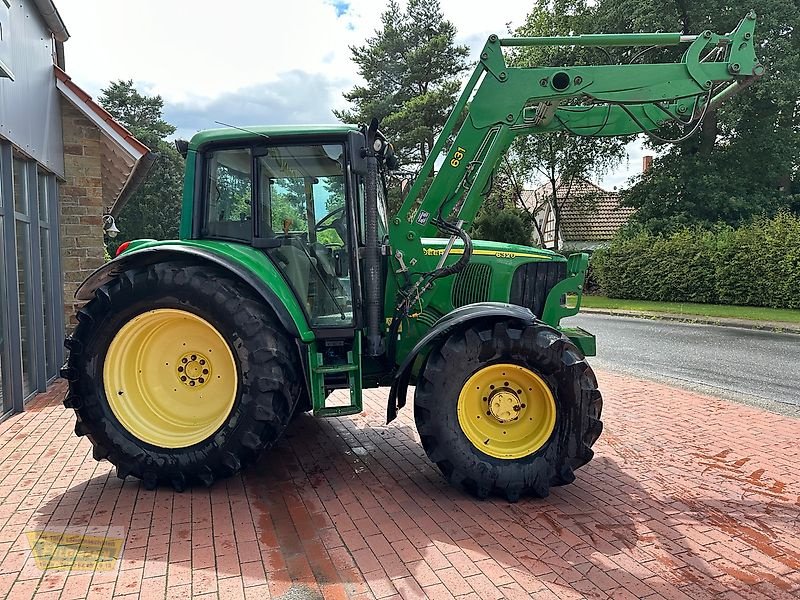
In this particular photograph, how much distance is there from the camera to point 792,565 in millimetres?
3338

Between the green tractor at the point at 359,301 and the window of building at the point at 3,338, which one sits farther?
the window of building at the point at 3,338

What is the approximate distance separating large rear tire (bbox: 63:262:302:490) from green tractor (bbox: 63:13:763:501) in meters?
0.01

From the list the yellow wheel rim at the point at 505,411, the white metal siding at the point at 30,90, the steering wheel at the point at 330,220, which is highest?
the white metal siding at the point at 30,90

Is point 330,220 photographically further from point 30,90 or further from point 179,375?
point 30,90

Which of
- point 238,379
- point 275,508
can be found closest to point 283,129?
point 238,379

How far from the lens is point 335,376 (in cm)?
456

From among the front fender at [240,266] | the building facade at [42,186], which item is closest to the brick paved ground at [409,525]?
the front fender at [240,266]

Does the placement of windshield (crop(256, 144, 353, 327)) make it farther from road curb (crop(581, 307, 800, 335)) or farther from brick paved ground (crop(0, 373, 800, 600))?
road curb (crop(581, 307, 800, 335))

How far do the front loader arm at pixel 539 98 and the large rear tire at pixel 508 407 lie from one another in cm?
113

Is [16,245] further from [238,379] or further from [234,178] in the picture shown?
[238,379]

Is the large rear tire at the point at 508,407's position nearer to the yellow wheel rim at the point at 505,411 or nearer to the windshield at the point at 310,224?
the yellow wheel rim at the point at 505,411

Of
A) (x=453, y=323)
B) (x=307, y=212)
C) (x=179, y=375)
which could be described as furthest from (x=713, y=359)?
(x=179, y=375)

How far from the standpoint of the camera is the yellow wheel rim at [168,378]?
4.47 meters

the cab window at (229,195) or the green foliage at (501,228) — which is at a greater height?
the green foliage at (501,228)
